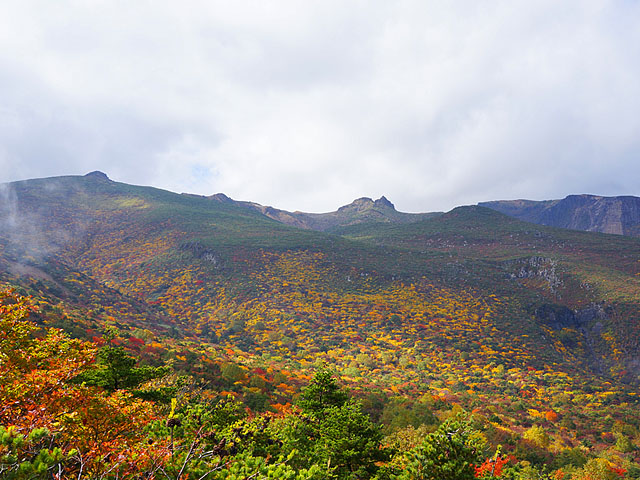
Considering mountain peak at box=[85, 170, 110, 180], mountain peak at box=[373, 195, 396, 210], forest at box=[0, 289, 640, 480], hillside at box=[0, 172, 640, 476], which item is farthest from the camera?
mountain peak at box=[373, 195, 396, 210]

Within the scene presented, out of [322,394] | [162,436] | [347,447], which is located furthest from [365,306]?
[162,436]

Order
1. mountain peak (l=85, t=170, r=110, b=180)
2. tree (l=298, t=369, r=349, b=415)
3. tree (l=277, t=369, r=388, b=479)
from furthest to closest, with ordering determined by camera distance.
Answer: mountain peak (l=85, t=170, r=110, b=180), tree (l=298, t=369, r=349, b=415), tree (l=277, t=369, r=388, b=479)

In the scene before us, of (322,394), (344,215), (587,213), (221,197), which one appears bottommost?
(322,394)

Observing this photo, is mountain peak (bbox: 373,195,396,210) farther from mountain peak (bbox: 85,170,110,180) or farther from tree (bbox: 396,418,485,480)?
tree (bbox: 396,418,485,480)

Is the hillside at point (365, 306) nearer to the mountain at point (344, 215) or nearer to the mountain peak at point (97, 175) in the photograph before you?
the mountain peak at point (97, 175)

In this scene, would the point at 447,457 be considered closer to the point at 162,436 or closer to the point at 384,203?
the point at 162,436

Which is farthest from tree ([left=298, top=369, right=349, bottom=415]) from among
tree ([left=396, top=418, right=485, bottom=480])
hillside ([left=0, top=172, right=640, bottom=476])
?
hillside ([left=0, top=172, right=640, bottom=476])

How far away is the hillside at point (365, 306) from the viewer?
23.8 metres

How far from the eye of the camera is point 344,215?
162875 mm

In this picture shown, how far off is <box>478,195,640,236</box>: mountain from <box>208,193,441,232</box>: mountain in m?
64.2

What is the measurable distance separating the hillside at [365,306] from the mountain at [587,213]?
257 ft

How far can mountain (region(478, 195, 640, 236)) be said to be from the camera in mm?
127500

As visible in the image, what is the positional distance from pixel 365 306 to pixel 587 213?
153 meters

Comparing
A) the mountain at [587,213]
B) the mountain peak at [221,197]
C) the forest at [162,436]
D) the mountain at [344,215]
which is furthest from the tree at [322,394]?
the mountain at [587,213]
